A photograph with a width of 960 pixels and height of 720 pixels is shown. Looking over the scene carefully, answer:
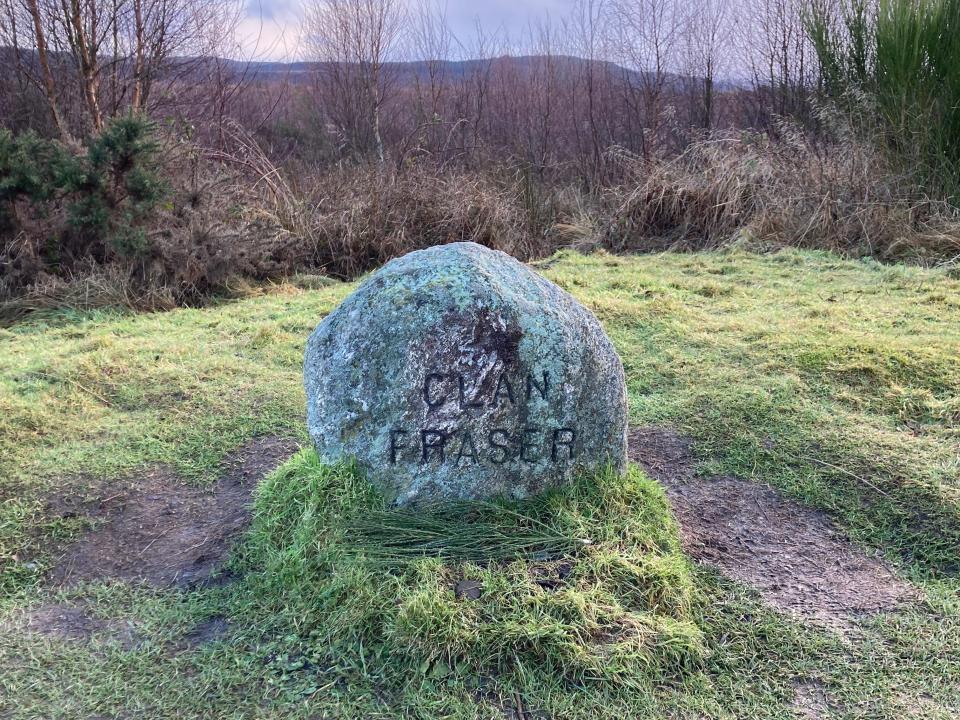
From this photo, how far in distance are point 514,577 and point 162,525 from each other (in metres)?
1.57

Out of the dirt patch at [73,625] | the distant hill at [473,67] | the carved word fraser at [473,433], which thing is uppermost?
the distant hill at [473,67]

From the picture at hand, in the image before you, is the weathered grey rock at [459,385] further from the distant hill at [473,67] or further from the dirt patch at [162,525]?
the distant hill at [473,67]

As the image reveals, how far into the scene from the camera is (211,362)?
462 cm

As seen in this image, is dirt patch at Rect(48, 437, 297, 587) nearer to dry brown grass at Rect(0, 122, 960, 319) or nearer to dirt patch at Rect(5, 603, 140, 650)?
dirt patch at Rect(5, 603, 140, 650)

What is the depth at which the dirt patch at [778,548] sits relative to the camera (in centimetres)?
261

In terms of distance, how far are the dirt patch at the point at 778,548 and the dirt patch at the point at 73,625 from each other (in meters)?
1.99

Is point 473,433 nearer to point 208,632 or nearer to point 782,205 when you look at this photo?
point 208,632

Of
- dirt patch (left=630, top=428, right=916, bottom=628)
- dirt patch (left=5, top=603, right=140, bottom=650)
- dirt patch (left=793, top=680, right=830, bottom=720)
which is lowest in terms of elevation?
dirt patch (left=793, top=680, right=830, bottom=720)

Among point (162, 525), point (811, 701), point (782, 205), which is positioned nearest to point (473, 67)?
point (782, 205)

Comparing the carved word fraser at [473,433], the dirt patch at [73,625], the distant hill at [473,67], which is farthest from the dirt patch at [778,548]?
the distant hill at [473,67]

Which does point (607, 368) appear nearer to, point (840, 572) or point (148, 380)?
point (840, 572)

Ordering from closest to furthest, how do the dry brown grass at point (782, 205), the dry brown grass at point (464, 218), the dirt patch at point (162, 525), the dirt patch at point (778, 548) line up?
the dirt patch at point (778, 548) < the dirt patch at point (162, 525) < the dry brown grass at point (464, 218) < the dry brown grass at point (782, 205)

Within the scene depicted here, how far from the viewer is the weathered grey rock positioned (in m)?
2.62

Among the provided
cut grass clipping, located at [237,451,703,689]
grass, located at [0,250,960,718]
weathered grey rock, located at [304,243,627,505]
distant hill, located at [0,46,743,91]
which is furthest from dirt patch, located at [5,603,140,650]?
distant hill, located at [0,46,743,91]
